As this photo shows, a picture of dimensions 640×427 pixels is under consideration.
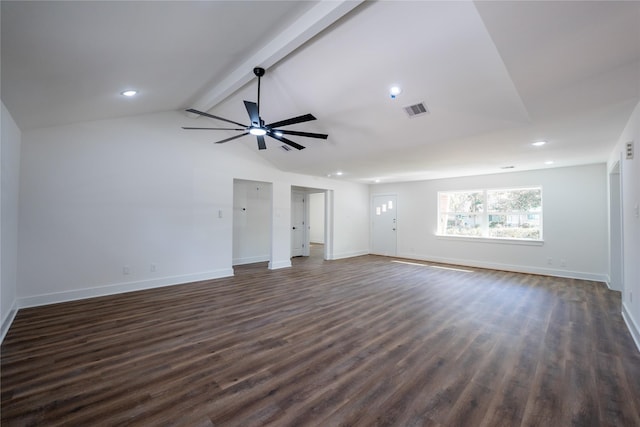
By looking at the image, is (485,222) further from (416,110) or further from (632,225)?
(416,110)

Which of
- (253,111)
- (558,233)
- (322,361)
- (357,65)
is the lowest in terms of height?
(322,361)

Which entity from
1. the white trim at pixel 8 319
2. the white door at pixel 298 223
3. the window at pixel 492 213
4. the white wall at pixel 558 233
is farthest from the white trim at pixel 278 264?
the window at pixel 492 213

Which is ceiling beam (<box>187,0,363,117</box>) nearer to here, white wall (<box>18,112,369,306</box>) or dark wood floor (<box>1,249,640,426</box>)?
white wall (<box>18,112,369,306</box>)

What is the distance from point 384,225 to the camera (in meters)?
9.03

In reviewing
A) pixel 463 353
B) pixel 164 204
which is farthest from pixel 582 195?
pixel 164 204

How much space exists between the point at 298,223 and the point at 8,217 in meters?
6.52

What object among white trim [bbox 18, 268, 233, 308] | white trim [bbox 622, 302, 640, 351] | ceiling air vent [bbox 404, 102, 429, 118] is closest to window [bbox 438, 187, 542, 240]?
white trim [bbox 622, 302, 640, 351]

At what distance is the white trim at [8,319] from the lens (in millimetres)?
2938

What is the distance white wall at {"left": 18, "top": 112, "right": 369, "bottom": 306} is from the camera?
3898 millimetres

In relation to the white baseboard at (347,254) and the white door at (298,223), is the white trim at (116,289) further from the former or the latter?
the white baseboard at (347,254)

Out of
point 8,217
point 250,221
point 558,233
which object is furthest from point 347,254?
point 8,217

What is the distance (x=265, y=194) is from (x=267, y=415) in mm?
6506

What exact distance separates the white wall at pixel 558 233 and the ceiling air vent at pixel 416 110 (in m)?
4.49

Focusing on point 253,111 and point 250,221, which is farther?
point 250,221
